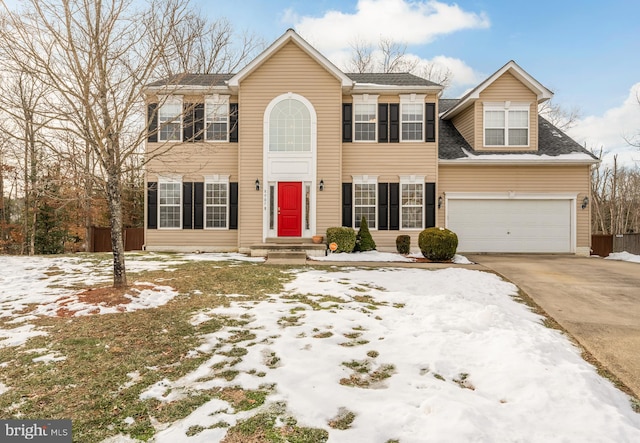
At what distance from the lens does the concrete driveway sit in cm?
391

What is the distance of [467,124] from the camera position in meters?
14.3

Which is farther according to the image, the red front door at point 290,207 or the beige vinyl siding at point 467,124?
the beige vinyl siding at point 467,124

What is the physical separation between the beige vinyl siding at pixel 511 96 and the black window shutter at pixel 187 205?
37.4 ft

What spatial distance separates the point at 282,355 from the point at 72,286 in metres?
5.47

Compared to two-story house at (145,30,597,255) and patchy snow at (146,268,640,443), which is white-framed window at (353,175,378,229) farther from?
patchy snow at (146,268,640,443)

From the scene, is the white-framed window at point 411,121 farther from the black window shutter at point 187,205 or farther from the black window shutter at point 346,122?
the black window shutter at point 187,205

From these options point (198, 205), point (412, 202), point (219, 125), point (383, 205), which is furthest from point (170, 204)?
point (412, 202)

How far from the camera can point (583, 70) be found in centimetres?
1538

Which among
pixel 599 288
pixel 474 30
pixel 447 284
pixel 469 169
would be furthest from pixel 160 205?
pixel 474 30

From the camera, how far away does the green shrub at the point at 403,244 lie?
12.2m

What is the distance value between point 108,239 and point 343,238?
1198 centimetres

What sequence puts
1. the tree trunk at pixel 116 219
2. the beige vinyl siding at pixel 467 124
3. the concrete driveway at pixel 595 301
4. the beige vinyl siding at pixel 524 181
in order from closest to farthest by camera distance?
1. the concrete driveway at pixel 595 301
2. the tree trunk at pixel 116 219
3. the beige vinyl siding at pixel 524 181
4. the beige vinyl siding at pixel 467 124

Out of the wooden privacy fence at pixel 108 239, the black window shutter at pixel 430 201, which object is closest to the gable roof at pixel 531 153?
the black window shutter at pixel 430 201

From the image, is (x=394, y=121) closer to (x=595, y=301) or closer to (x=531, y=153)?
(x=531, y=153)
